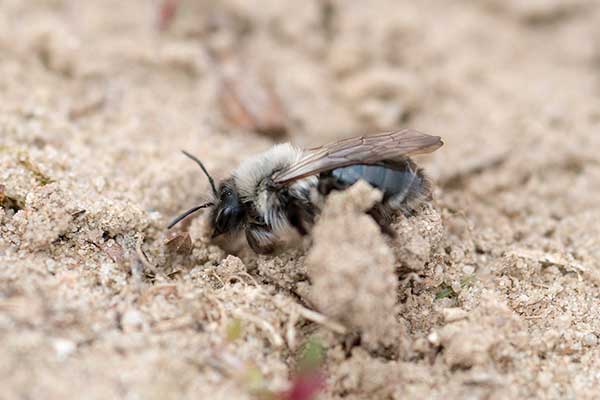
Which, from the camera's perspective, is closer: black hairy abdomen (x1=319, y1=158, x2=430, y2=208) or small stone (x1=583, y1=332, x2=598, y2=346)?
small stone (x1=583, y1=332, x2=598, y2=346)

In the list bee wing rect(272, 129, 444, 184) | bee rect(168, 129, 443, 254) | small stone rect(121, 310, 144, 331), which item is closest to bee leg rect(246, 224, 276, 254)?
bee rect(168, 129, 443, 254)

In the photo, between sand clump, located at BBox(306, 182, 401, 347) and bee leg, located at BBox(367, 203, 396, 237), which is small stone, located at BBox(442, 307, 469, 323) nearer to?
sand clump, located at BBox(306, 182, 401, 347)

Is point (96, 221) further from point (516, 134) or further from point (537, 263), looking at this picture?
point (516, 134)

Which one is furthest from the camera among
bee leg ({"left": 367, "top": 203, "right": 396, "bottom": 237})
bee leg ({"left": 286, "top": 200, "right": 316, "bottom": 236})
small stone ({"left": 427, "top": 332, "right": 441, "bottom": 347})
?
bee leg ({"left": 286, "top": 200, "right": 316, "bottom": 236})

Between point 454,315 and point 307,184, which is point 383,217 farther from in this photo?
point 454,315

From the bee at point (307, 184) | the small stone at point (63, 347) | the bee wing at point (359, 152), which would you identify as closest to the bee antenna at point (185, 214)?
the bee at point (307, 184)

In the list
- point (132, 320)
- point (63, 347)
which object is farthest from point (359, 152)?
point (63, 347)

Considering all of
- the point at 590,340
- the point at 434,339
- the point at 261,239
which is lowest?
the point at 590,340
